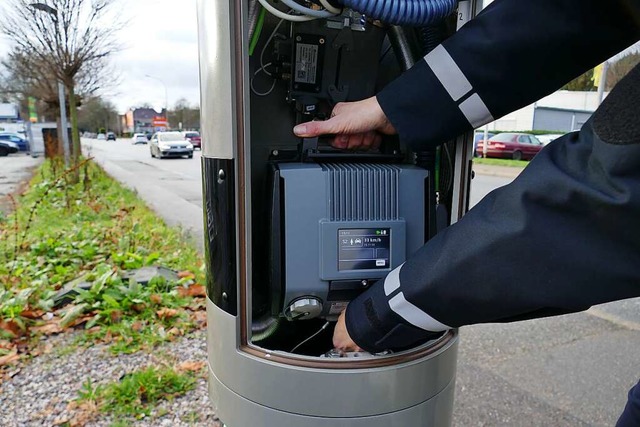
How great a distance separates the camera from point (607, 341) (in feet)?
10.1

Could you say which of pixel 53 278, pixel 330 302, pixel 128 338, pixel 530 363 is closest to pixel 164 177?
pixel 53 278

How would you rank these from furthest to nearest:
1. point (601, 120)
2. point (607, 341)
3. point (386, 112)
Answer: point (607, 341), point (386, 112), point (601, 120)

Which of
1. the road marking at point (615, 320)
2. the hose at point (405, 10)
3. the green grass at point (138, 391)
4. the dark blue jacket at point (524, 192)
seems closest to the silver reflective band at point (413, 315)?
the dark blue jacket at point (524, 192)

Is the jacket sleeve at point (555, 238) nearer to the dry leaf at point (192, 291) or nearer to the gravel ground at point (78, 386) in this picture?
the gravel ground at point (78, 386)

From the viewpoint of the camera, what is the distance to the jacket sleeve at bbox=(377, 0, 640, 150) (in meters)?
0.88

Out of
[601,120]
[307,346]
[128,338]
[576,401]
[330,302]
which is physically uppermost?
[601,120]

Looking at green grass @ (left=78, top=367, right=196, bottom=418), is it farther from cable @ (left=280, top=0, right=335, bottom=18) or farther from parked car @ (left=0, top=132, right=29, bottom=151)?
parked car @ (left=0, top=132, right=29, bottom=151)

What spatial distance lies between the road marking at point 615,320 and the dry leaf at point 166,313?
3001 mm

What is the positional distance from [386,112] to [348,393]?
2.19 feet

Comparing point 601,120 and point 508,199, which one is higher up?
point 601,120

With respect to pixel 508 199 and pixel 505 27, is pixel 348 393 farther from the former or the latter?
pixel 505 27

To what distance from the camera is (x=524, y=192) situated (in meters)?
0.78

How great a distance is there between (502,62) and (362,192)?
0.43 metres

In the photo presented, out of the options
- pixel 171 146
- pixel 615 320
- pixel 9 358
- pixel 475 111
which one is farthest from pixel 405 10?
pixel 171 146
